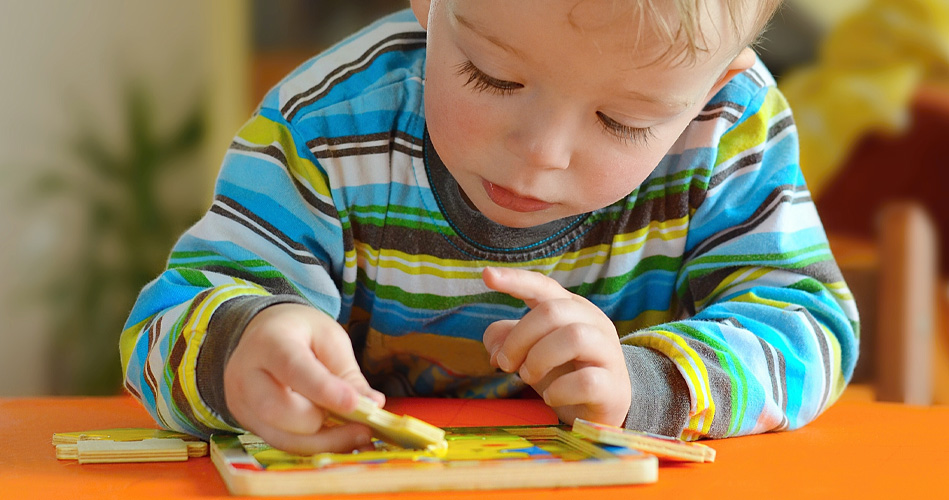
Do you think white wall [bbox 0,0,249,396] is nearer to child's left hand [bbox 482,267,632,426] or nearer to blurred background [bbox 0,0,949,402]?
blurred background [bbox 0,0,949,402]

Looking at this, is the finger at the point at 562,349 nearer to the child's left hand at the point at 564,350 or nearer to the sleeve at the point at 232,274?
the child's left hand at the point at 564,350

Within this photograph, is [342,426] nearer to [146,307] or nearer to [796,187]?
[146,307]

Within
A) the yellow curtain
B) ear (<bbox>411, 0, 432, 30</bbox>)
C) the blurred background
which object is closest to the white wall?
the blurred background

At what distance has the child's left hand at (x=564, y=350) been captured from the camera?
0.54 meters

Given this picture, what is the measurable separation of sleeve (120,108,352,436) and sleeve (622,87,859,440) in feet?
0.78

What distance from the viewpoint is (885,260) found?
161 cm

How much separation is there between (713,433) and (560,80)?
25 cm

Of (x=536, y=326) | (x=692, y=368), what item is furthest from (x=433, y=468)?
(x=692, y=368)

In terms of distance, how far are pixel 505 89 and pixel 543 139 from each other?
0.14 feet

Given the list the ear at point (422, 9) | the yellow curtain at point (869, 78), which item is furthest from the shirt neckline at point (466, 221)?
the yellow curtain at point (869, 78)

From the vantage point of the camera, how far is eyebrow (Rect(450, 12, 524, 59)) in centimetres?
53

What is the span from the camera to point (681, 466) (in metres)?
0.51

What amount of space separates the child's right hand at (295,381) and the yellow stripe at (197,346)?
0.05 m

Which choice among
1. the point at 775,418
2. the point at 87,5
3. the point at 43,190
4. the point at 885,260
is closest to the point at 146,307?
the point at 775,418
